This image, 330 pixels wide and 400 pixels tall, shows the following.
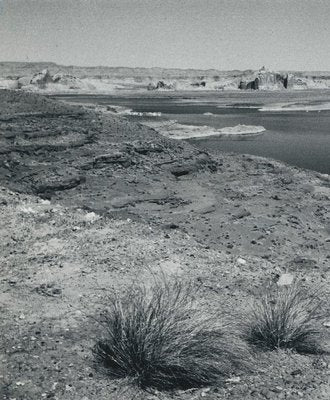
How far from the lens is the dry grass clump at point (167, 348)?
4.27 metres

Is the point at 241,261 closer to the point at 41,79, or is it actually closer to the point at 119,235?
the point at 119,235

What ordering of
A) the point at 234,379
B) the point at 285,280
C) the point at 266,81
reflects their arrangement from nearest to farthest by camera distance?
the point at 234,379 → the point at 285,280 → the point at 266,81

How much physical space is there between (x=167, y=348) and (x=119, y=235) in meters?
4.20

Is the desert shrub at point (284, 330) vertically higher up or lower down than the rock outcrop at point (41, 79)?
lower down

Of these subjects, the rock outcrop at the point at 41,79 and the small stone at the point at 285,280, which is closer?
the small stone at the point at 285,280

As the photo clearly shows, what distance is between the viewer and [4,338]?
4773 mm

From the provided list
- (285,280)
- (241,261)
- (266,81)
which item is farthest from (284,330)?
(266,81)

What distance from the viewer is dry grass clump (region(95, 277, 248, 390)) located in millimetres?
4273

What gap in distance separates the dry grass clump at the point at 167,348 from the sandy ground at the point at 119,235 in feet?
0.49

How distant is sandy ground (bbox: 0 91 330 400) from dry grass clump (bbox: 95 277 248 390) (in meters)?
0.15

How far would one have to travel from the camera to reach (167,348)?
14.1 feet

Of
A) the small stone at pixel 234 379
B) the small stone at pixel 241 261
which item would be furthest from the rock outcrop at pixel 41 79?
the small stone at pixel 234 379

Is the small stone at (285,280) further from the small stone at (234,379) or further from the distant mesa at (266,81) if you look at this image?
the distant mesa at (266,81)

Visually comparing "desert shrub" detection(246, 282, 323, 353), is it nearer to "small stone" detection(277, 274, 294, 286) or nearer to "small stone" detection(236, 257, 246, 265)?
"small stone" detection(277, 274, 294, 286)
